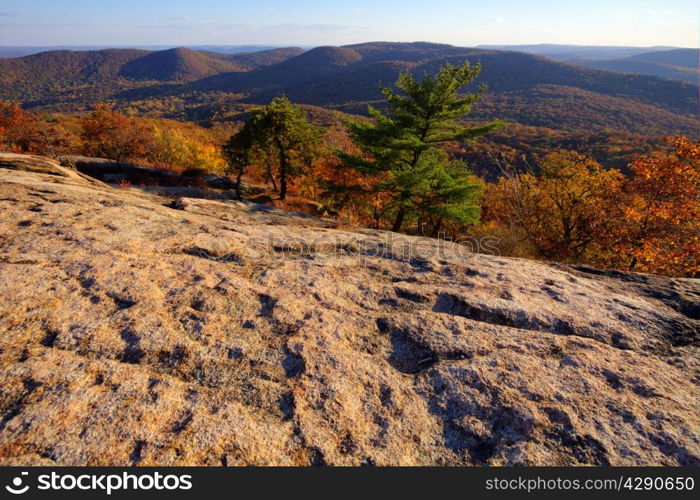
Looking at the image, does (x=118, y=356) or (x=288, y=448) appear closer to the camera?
(x=288, y=448)

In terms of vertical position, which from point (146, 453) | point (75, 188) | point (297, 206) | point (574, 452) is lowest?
point (297, 206)

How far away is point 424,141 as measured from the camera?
1336 centimetres

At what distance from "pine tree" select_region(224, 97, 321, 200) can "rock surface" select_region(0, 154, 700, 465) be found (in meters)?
16.1

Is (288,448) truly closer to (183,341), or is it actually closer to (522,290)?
(183,341)

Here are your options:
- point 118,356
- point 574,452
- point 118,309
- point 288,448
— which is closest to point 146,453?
point 288,448

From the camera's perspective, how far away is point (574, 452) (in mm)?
2469

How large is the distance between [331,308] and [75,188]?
612 centimetres

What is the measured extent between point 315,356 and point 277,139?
64.1 ft

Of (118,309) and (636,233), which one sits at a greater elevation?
(118,309)

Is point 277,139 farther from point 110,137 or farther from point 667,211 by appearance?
point 667,211

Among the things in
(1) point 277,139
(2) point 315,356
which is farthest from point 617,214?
(1) point 277,139

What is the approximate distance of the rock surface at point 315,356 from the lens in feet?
7.89
